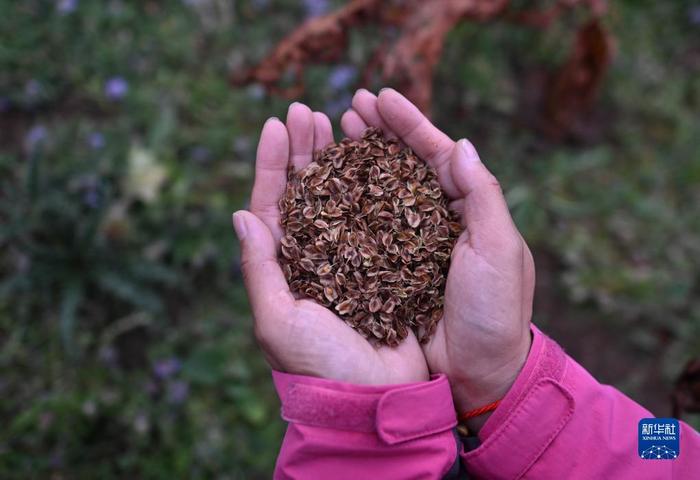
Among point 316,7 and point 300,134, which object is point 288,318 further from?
point 316,7

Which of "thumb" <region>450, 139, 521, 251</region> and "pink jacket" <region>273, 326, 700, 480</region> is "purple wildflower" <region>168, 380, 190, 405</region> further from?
"thumb" <region>450, 139, 521, 251</region>

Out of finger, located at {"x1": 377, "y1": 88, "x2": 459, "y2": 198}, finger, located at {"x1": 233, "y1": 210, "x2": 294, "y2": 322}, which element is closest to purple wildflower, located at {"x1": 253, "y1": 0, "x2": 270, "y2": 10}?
finger, located at {"x1": 377, "y1": 88, "x2": 459, "y2": 198}

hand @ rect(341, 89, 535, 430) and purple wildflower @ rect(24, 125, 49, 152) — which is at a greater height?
purple wildflower @ rect(24, 125, 49, 152)

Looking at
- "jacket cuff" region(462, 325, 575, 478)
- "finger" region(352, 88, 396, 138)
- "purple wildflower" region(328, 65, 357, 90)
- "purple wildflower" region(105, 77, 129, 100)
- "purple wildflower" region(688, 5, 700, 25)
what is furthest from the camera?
"purple wildflower" region(688, 5, 700, 25)

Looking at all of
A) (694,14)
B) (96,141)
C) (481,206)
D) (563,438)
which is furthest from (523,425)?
(694,14)

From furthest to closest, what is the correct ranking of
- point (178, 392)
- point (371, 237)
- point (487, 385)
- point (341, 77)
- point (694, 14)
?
point (694, 14), point (341, 77), point (178, 392), point (371, 237), point (487, 385)

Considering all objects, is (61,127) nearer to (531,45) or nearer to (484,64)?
(484,64)

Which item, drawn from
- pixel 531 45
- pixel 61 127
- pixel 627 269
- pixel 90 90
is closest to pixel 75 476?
pixel 61 127
